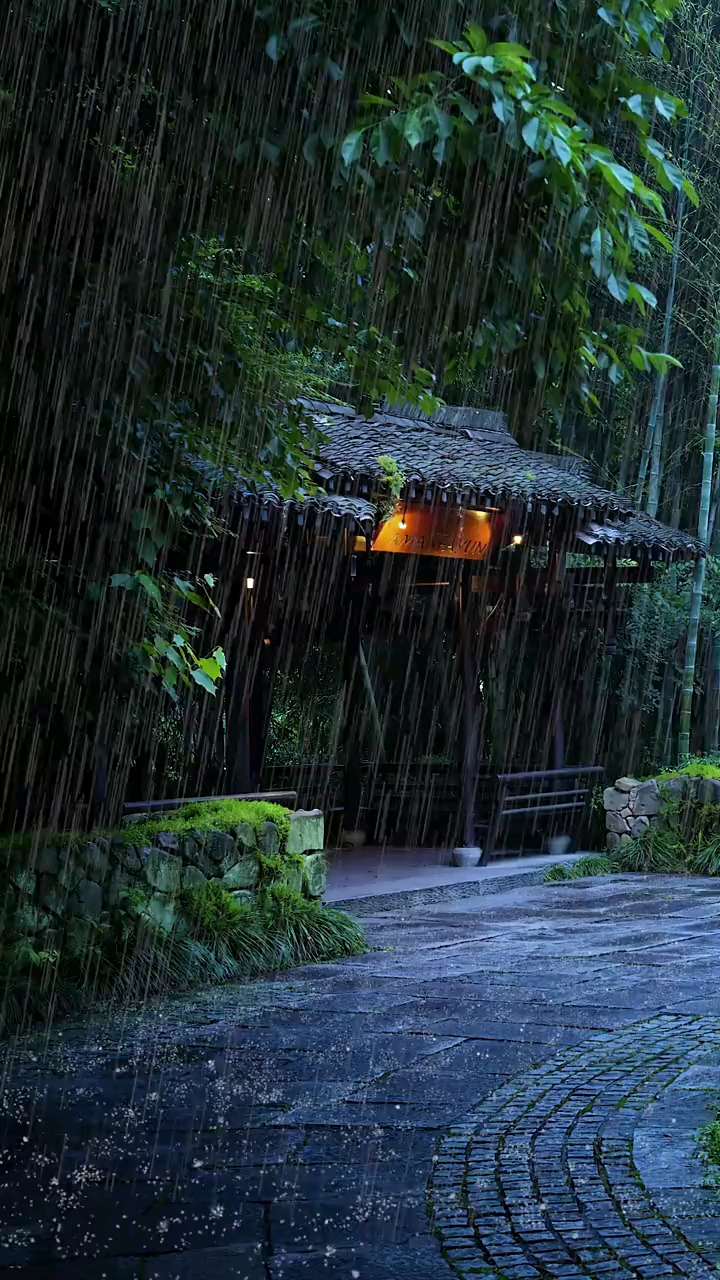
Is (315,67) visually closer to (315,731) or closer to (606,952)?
(606,952)

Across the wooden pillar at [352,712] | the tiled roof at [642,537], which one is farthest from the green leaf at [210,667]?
the tiled roof at [642,537]

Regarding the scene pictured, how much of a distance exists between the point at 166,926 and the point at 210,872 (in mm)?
574

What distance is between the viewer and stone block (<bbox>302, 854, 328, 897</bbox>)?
8453mm

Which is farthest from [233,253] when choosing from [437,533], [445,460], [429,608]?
[429,608]

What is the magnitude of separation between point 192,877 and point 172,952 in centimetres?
52

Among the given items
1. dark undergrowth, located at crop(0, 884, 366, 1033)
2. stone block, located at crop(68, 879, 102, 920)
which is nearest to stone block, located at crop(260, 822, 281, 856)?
dark undergrowth, located at crop(0, 884, 366, 1033)

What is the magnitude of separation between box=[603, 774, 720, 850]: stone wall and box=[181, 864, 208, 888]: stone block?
628 centimetres

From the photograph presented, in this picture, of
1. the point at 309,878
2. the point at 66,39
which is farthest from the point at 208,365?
the point at 309,878

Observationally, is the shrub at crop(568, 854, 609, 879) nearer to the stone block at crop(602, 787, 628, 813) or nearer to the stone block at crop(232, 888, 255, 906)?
the stone block at crop(602, 787, 628, 813)

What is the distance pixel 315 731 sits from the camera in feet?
48.4

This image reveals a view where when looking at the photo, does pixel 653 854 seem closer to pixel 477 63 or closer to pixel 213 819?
pixel 213 819

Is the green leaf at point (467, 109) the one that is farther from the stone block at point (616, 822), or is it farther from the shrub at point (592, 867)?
the stone block at point (616, 822)

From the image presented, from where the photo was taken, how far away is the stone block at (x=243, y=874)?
7867mm

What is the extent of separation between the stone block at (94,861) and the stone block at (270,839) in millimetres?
1229
